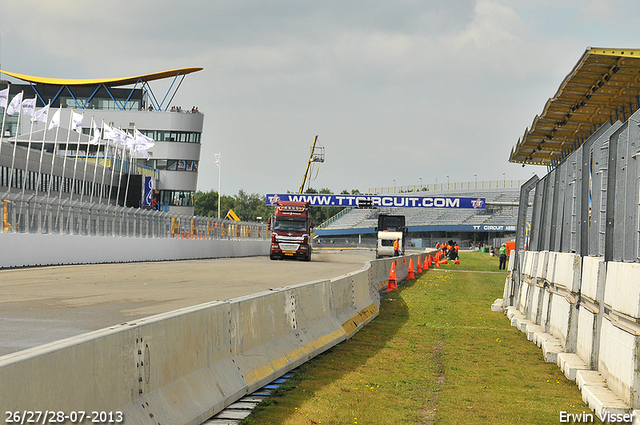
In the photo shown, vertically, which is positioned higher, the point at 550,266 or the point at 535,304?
the point at 550,266

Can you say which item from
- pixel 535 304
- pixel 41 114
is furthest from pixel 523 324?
pixel 41 114

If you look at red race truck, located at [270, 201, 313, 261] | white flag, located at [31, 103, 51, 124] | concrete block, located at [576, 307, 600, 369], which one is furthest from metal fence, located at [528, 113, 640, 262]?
white flag, located at [31, 103, 51, 124]

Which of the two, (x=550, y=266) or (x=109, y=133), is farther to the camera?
(x=109, y=133)

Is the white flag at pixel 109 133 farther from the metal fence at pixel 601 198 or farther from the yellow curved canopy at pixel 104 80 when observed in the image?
the metal fence at pixel 601 198

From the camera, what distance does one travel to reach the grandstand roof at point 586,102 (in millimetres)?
11047

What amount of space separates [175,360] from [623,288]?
13.8ft

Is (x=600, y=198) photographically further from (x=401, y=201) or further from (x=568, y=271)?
(x=401, y=201)

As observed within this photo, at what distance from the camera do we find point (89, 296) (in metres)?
17.1

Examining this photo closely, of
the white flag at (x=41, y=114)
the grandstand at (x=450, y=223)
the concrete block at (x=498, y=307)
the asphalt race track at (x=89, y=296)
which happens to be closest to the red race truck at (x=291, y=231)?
the white flag at (x=41, y=114)

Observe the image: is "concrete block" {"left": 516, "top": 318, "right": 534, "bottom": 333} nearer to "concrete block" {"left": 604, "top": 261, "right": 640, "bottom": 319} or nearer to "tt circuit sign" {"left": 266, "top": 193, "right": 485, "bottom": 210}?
"concrete block" {"left": 604, "top": 261, "right": 640, "bottom": 319}

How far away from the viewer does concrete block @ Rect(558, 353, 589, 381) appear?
8945 mm

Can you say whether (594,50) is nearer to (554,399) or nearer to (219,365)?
(554,399)

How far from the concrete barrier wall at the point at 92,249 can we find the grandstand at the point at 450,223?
3082 inches

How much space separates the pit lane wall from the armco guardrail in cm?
345
